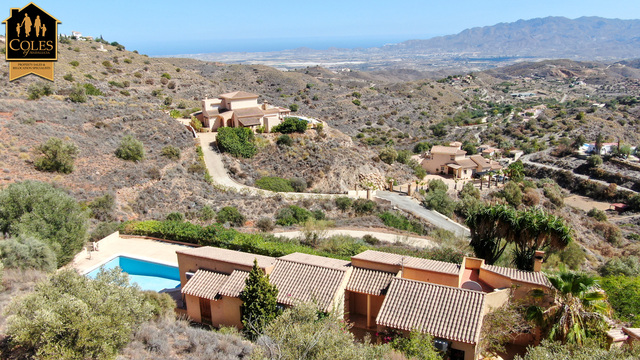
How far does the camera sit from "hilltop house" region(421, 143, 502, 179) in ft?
160

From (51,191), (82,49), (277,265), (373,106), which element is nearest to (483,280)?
(277,265)

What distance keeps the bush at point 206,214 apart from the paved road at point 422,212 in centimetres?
1469

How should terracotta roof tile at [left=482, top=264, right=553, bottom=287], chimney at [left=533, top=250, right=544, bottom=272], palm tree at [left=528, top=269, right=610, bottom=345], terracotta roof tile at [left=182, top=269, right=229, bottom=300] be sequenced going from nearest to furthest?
1. palm tree at [left=528, top=269, right=610, bottom=345]
2. terracotta roof tile at [left=482, top=264, right=553, bottom=287]
3. terracotta roof tile at [left=182, top=269, right=229, bottom=300]
4. chimney at [left=533, top=250, right=544, bottom=272]

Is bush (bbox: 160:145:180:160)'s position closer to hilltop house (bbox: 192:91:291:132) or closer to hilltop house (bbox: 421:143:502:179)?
hilltop house (bbox: 192:91:291:132)

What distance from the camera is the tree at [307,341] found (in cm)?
772

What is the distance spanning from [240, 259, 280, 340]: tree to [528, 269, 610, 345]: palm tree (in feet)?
23.3

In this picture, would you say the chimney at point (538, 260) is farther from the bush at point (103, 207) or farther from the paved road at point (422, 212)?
the bush at point (103, 207)

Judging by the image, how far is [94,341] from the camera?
799cm

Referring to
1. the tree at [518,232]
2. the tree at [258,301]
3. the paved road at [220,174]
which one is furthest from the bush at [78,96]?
the tree at [518,232]

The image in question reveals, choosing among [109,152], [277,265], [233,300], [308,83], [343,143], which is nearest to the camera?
[233,300]

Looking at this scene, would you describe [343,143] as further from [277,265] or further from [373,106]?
[373,106]

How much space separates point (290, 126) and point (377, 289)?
31.1 metres

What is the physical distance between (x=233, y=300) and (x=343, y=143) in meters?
32.3

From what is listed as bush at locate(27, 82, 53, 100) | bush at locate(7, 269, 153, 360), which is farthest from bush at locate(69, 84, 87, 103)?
bush at locate(7, 269, 153, 360)
